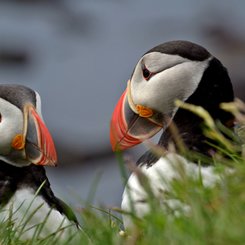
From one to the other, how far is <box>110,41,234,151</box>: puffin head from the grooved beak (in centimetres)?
42

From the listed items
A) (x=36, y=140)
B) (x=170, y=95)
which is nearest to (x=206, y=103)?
(x=170, y=95)

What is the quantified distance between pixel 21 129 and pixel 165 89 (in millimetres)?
763

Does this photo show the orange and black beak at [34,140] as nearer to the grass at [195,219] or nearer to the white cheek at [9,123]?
the white cheek at [9,123]

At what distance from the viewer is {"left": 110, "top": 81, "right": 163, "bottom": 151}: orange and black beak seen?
199 inches

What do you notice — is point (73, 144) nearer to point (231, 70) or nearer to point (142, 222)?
point (231, 70)

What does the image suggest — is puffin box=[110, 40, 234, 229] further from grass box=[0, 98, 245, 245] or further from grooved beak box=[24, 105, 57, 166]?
grass box=[0, 98, 245, 245]

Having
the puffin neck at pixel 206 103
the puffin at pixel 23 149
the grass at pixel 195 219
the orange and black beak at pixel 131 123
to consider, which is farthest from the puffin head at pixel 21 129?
the grass at pixel 195 219

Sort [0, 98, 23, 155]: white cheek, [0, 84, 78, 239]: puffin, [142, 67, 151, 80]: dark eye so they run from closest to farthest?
[142, 67, 151, 80]: dark eye, [0, 84, 78, 239]: puffin, [0, 98, 23, 155]: white cheek

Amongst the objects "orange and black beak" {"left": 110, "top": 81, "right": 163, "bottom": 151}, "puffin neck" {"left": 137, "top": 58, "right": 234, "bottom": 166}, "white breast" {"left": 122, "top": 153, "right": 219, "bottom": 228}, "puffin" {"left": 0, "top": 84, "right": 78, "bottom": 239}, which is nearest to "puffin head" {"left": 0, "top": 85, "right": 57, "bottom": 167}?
"puffin" {"left": 0, "top": 84, "right": 78, "bottom": 239}

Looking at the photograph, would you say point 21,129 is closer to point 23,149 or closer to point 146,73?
point 23,149

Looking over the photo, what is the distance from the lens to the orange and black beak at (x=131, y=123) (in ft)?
16.6

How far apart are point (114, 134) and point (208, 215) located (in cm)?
183

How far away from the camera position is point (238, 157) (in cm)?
409

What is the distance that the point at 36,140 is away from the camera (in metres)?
5.49
